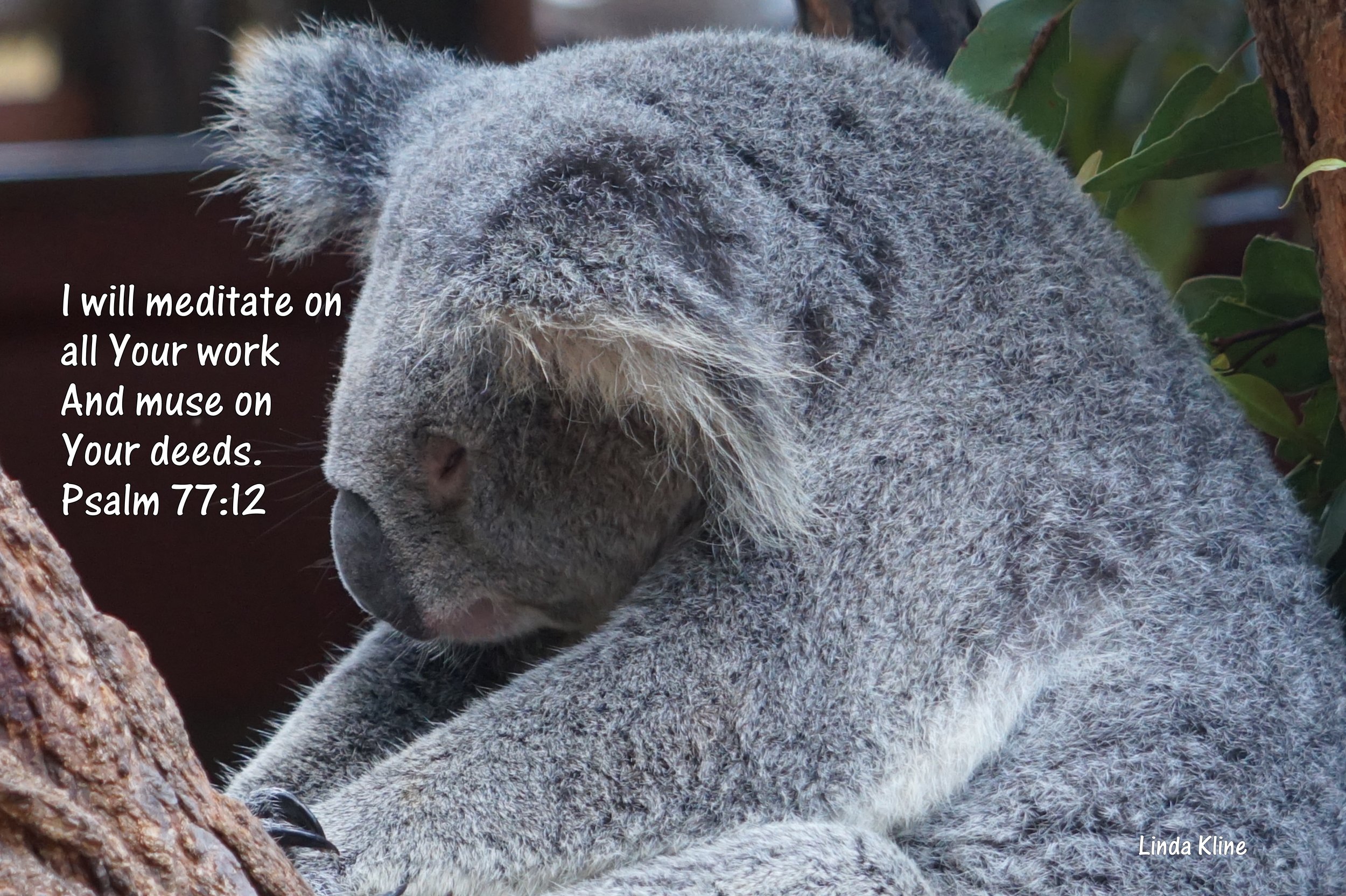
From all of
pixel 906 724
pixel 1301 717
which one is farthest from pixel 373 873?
pixel 1301 717

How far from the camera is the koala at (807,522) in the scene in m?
1.49

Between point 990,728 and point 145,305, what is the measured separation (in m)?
2.49

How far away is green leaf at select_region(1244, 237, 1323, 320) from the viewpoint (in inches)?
79.8

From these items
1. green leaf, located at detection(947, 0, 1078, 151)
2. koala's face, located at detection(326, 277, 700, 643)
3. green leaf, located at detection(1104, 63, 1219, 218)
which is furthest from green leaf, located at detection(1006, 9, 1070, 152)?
koala's face, located at detection(326, 277, 700, 643)

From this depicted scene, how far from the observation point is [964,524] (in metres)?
1.56

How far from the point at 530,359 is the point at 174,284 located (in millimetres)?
2130

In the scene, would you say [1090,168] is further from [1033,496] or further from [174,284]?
[174,284]

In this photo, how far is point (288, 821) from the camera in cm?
151

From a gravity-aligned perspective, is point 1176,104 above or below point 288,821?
above

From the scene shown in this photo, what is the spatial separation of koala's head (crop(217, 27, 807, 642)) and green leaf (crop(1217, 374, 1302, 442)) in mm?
1027

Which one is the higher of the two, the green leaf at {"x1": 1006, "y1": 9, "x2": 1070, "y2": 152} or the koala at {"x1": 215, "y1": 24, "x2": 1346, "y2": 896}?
the green leaf at {"x1": 1006, "y1": 9, "x2": 1070, "y2": 152}

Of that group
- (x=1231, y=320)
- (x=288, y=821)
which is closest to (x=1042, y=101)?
(x=1231, y=320)

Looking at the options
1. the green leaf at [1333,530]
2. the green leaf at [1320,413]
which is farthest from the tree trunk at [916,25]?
the green leaf at [1333,530]

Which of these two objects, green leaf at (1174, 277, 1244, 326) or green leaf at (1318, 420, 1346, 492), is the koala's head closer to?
green leaf at (1318, 420, 1346, 492)
